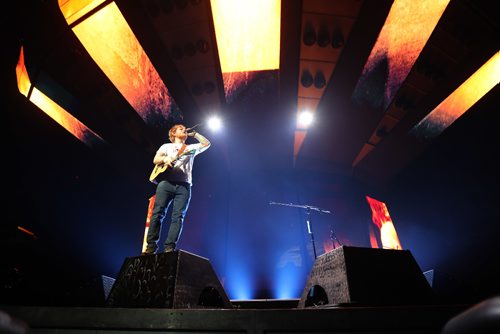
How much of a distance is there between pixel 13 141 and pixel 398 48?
22.6ft

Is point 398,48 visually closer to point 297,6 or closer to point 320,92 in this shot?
point 320,92

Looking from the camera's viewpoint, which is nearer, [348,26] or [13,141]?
[13,141]

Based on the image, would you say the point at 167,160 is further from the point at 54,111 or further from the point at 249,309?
the point at 54,111

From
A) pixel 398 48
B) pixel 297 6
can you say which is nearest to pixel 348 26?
pixel 398 48

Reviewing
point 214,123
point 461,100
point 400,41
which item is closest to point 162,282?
point 214,123

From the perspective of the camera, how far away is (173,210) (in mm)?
2916

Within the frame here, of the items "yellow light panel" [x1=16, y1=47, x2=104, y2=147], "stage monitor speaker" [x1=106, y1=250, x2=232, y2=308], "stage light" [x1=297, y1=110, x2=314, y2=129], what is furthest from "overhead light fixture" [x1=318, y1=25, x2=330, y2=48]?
"yellow light panel" [x1=16, y1=47, x2=104, y2=147]

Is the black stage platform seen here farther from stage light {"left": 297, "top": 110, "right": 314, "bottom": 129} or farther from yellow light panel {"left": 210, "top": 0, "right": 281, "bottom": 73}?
stage light {"left": 297, "top": 110, "right": 314, "bottom": 129}

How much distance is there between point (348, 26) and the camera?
189 inches

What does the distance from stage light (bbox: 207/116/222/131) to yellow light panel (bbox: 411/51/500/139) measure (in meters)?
5.11

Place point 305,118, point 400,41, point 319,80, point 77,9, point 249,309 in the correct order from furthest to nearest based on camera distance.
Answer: point 305,118 < point 319,80 < point 400,41 < point 77,9 < point 249,309

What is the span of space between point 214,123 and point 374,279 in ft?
16.9

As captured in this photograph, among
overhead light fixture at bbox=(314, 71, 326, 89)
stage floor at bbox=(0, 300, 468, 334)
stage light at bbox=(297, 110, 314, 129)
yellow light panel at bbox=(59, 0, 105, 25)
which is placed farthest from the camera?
stage light at bbox=(297, 110, 314, 129)

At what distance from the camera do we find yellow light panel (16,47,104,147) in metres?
4.01
